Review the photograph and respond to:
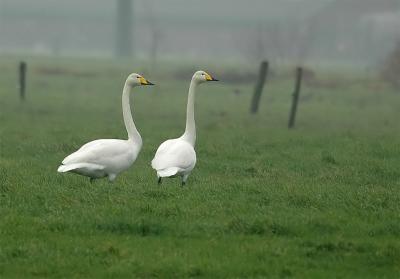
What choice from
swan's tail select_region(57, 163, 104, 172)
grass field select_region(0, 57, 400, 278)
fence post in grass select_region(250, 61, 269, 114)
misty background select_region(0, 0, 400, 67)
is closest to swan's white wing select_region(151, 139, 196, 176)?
grass field select_region(0, 57, 400, 278)

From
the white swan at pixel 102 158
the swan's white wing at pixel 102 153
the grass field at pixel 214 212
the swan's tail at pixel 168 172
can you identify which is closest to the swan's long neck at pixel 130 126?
the white swan at pixel 102 158

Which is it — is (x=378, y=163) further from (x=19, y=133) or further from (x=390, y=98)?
(x=390, y=98)


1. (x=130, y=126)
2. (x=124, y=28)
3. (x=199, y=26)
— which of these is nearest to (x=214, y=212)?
(x=130, y=126)

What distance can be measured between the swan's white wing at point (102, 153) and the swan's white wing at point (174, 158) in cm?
51

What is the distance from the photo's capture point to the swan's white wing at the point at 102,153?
45.3 feet

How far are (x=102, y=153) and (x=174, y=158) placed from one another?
1054 millimetres

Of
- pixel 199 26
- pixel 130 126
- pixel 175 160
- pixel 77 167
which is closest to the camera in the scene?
pixel 77 167

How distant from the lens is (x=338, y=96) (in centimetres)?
4791

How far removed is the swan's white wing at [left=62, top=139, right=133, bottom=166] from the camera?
1380cm

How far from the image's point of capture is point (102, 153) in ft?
46.2

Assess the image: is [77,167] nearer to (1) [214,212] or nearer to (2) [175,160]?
(2) [175,160]

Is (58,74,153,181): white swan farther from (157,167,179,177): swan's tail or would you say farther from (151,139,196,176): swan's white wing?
(157,167,179,177): swan's tail

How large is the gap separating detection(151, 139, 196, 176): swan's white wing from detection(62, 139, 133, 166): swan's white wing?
1.67 feet

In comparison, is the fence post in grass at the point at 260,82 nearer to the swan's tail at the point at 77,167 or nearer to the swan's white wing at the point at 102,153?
the swan's white wing at the point at 102,153
